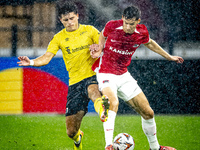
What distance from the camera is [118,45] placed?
15.1 ft

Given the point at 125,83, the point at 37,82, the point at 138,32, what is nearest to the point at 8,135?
the point at 37,82

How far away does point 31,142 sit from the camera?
5.97 meters

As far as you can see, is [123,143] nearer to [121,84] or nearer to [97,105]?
[97,105]

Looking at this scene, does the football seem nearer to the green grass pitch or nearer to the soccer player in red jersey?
the soccer player in red jersey

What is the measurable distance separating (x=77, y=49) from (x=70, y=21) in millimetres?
396

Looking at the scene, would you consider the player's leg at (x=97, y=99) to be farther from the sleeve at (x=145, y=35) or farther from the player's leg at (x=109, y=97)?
the sleeve at (x=145, y=35)

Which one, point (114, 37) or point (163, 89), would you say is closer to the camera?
point (114, 37)

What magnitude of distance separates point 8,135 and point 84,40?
108 inches

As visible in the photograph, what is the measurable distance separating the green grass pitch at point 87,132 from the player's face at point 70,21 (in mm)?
1991

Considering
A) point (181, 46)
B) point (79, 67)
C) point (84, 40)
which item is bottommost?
point (181, 46)

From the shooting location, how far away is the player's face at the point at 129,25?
14.4ft

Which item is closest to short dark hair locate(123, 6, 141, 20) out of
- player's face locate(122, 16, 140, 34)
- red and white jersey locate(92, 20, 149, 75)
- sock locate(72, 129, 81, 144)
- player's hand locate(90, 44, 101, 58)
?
player's face locate(122, 16, 140, 34)

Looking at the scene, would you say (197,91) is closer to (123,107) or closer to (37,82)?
(123,107)

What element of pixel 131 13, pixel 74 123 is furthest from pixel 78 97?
pixel 131 13
